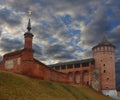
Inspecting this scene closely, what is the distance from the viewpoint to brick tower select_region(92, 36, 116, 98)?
64.1m

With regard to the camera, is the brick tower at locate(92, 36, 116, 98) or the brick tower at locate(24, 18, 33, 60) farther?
the brick tower at locate(92, 36, 116, 98)

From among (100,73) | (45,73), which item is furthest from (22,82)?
(100,73)

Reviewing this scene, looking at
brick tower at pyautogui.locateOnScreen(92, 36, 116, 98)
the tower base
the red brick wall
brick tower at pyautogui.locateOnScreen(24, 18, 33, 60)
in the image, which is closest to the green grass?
brick tower at pyautogui.locateOnScreen(24, 18, 33, 60)

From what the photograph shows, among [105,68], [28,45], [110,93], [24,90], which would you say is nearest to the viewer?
[24,90]

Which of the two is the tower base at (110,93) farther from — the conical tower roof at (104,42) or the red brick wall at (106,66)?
the conical tower roof at (104,42)

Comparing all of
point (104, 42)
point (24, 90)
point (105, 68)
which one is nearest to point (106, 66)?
point (105, 68)

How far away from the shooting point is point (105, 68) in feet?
212

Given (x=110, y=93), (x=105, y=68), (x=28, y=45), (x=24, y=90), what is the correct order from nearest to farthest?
(x=24, y=90), (x=28, y=45), (x=110, y=93), (x=105, y=68)

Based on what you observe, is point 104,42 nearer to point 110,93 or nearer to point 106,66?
point 106,66

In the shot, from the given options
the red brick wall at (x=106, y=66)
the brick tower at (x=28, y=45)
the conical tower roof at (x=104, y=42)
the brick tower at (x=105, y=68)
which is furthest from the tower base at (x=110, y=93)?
the brick tower at (x=28, y=45)

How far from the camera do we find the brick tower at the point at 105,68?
6412 centimetres

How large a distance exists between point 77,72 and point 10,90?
1601 inches

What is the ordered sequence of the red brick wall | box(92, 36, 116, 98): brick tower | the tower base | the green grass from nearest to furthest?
the green grass < the tower base < box(92, 36, 116, 98): brick tower < the red brick wall

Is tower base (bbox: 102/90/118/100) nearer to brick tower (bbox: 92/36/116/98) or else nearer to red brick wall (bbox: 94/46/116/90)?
brick tower (bbox: 92/36/116/98)
